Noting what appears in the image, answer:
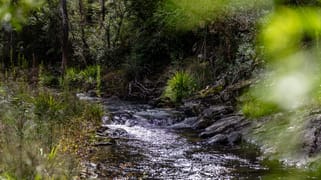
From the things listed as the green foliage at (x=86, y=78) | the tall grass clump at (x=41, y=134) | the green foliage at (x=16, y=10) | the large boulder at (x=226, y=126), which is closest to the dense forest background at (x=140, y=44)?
the green foliage at (x=86, y=78)

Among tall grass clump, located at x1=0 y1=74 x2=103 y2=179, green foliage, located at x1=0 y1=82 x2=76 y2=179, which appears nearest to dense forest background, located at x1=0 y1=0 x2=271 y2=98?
tall grass clump, located at x1=0 y1=74 x2=103 y2=179

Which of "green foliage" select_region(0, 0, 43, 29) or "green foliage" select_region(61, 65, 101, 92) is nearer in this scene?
"green foliage" select_region(0, 0, 43, 29)

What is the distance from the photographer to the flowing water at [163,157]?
711 cm

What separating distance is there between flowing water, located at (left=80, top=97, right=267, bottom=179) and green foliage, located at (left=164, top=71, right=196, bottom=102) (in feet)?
10.3

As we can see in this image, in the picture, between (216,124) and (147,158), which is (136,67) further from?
(147,158)

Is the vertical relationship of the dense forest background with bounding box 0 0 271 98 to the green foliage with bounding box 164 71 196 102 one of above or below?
above

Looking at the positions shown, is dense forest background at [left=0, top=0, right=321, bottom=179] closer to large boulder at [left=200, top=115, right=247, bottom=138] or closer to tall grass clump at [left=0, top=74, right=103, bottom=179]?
tall grass clump at [left=0, top=74, right=103, bottom=179]

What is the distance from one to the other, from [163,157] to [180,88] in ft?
23.0

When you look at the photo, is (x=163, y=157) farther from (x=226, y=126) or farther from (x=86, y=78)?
(x=86, y=78)

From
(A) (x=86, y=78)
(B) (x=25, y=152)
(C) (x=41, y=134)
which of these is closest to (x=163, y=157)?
(C) (x=41, y=134)

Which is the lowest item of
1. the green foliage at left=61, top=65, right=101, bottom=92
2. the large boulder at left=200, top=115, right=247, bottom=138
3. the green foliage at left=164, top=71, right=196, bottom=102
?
the large boulder at left=200, top=115, right=247, bottom=138

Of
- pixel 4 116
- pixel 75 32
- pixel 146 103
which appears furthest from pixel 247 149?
pixel 75 32

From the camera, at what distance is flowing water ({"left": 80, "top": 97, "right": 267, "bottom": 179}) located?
7.11 meters

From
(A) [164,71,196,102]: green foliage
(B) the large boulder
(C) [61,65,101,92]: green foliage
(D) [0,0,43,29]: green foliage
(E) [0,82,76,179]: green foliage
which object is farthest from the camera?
(C) [61,65,101,92]: green foliage
